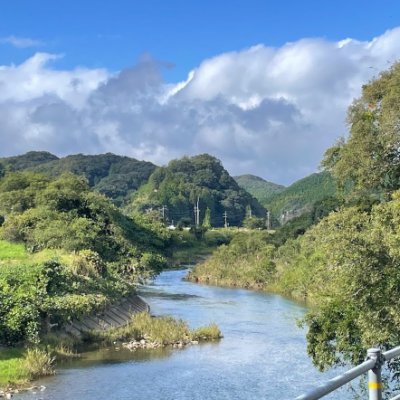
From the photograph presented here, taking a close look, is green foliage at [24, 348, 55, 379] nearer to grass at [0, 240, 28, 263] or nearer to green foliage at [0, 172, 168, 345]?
green foliage at [0, 172, 168, 345]

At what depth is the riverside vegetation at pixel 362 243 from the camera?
17.3m

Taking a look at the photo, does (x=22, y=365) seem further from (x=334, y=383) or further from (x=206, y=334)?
(x=334, y=383)

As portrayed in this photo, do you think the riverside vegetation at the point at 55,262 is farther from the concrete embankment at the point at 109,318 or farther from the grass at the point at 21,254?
the concrete embankment at the point at 109,318

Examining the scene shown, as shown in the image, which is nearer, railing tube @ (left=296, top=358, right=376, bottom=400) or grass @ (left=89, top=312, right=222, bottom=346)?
railing tube @ (left=296, top=358, right=376, bottom=400)

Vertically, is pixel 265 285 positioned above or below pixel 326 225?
below

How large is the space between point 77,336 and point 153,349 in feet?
15.5

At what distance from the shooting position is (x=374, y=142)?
2811 cm

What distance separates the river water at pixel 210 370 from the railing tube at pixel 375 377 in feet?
55.3

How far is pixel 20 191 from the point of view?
78812mm

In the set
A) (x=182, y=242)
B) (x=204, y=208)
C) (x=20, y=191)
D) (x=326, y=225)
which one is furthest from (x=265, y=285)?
(x=204, y=208)

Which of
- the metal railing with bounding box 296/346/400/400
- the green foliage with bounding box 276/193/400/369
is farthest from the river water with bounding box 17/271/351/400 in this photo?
the metal railing with bounding box 296/346/400/400

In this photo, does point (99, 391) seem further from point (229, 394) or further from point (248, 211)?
point (248, 211)

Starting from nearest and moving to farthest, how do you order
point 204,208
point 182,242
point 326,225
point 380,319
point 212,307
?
point 380,319, point 326,225, point 212,307, point 182,242, point 204,208

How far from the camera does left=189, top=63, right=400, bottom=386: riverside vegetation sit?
17328mm
